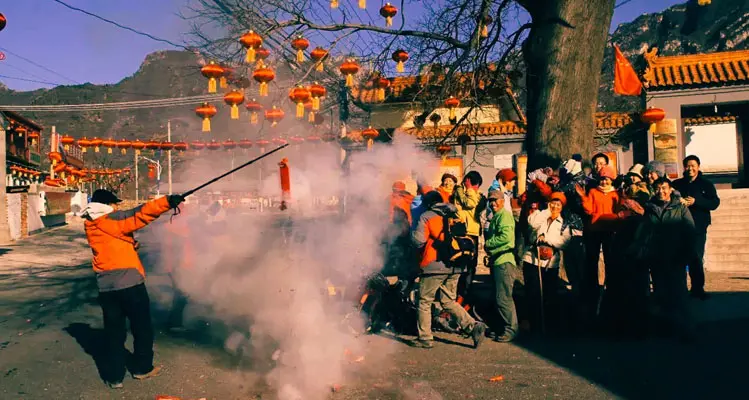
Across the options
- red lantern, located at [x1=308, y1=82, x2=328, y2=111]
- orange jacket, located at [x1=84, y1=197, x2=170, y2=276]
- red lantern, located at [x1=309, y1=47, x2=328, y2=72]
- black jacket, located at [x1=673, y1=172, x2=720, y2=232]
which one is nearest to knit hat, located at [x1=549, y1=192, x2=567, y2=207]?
black jacket, located at [x1=673, y1=172, x2=720, y2=232]

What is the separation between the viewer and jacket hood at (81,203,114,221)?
5.06m

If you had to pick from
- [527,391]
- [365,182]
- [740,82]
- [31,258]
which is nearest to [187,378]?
[527,391]

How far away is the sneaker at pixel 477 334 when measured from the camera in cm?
595

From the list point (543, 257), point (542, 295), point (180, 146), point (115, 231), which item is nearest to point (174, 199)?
point (115, 231)

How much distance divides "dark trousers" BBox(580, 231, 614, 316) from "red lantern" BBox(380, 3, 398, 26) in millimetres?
5834

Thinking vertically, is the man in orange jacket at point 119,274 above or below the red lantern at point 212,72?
below

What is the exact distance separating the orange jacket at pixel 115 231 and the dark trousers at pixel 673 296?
5.30 m

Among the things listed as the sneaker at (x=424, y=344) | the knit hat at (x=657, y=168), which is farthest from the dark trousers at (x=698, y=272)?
the sneaker at (x=424, y=344)

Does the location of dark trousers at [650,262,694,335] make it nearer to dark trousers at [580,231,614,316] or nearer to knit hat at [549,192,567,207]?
dark trousers at [580,231,614,316]

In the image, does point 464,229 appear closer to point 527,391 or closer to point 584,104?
point 527,391

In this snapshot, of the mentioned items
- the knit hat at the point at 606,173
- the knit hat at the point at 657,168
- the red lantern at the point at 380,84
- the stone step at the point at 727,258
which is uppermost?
the red lantern at the point at 380,84

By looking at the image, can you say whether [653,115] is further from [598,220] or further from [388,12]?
[598,220]

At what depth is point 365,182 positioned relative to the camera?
8281 millimetres

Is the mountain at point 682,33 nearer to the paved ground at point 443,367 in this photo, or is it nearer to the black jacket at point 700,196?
the black jacket at point 700,196
